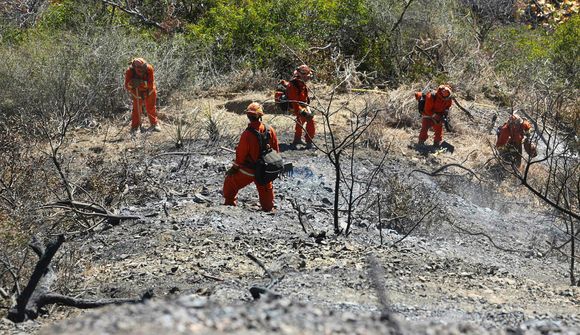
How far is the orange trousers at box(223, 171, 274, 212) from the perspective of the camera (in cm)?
939

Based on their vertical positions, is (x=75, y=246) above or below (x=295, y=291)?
below

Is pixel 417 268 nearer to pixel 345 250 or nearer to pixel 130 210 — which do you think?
pixel 345 250

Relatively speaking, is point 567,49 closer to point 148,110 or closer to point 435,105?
point 435,105

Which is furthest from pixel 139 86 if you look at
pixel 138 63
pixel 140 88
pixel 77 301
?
pixel 77 301

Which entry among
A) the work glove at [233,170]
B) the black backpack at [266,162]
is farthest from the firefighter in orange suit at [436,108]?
the work glove at [233,170]

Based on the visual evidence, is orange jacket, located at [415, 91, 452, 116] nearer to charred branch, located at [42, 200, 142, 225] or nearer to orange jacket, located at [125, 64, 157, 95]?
orange jacket, located at [125, 64, 157, 95]

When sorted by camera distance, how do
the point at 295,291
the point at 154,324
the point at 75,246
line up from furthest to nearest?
the point at 75,246 → the point at 295,291 → the point at 154,324

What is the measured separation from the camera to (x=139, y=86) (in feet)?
42.5

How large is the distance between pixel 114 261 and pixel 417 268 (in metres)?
2.93

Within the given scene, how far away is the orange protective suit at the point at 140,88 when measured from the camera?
12.9 meters

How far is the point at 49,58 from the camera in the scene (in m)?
14.1

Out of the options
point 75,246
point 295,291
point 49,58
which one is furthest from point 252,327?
point 49,58

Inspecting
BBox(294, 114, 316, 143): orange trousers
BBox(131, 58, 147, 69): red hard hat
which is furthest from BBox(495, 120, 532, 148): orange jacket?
BBox(131, 58, 147, 69): red hard hat

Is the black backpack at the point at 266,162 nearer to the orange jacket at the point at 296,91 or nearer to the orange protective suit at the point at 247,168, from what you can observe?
the orange protective suit at the point at 247,168
